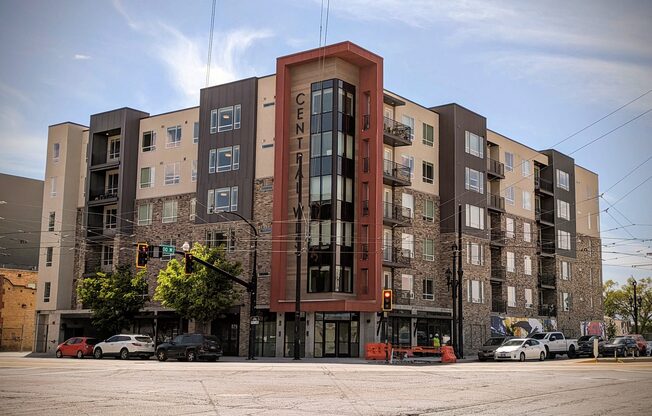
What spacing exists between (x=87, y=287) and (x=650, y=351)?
141 ft

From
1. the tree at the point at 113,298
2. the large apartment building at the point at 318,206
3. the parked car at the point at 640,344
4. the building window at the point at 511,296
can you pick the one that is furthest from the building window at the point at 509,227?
the tree at the point at 113,298

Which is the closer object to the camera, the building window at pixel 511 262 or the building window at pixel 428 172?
the building window at pixel 428 172

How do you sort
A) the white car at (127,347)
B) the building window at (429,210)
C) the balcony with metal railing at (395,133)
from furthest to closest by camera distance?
the building window at (429,210), the balcony with metal railing at (395,133), the white car at (127,347)

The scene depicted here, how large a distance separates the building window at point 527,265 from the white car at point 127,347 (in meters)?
37.5

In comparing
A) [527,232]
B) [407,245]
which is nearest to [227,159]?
[407,245]

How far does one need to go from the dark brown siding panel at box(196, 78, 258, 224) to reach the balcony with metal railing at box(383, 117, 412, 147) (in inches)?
380

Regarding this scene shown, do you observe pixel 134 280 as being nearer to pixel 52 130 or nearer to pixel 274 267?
pixel 274 267

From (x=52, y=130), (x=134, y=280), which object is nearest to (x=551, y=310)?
(x=134, y=280)

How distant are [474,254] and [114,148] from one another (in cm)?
3174

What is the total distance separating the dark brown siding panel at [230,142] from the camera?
56.1 m

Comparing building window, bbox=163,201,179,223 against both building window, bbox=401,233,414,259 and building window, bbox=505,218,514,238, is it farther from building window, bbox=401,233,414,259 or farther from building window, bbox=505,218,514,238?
building window, bbox=505,218,514,238

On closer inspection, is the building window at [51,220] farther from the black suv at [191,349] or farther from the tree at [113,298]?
the black suv at [191,349]

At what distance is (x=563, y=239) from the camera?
7762cm

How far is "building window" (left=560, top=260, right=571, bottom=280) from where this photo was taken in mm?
76688
